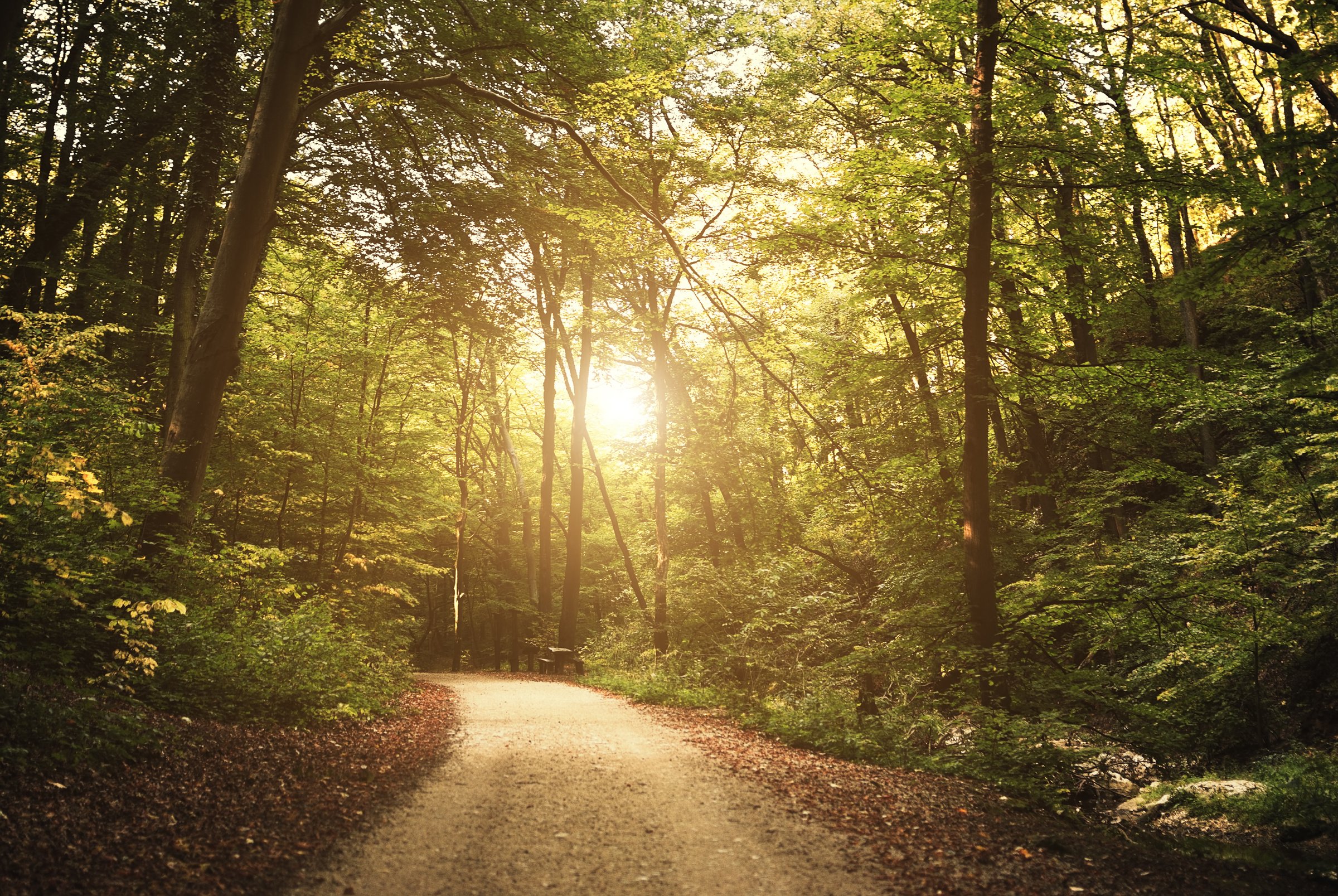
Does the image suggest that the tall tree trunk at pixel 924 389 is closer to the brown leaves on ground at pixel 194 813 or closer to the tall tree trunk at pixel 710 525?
the tall tree trunk at pixel 710 525

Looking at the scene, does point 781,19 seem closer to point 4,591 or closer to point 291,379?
point 291,379

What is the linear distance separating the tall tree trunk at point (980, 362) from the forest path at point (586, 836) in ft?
15.5

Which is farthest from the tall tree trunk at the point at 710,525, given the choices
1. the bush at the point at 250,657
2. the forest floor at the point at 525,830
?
the forest floor at the point at 525,830

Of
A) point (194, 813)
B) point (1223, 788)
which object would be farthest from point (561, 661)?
point (194, 813)

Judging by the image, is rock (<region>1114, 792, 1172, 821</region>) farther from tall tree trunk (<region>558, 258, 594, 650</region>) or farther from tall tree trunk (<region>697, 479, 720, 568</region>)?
tall tree trunk (<region>558, 258, 594, 650</region>)

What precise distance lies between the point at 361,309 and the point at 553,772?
20.0 metres

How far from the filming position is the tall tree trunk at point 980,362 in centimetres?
973

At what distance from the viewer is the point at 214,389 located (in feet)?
28.2

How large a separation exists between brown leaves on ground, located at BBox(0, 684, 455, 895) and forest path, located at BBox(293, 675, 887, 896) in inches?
16.0

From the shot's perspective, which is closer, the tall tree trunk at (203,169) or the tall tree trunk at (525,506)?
the tall tree trunk at (203,169)

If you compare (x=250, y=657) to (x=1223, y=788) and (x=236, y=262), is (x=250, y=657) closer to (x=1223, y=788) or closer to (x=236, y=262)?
(x=236, y=262)

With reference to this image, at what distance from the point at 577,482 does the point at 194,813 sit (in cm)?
1609

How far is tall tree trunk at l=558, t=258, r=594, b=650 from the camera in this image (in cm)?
2056

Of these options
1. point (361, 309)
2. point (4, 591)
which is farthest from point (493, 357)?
point (4, 591)
